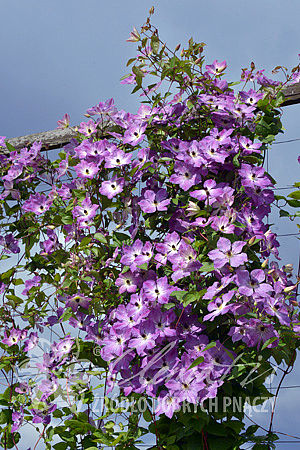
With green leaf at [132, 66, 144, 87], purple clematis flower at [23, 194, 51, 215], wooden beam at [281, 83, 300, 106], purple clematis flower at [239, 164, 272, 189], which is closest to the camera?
purple clematis flower at [239, 164, 272, 189]

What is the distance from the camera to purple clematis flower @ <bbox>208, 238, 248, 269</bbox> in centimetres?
150

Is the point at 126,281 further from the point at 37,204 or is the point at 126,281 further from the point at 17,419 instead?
the point at 17,419

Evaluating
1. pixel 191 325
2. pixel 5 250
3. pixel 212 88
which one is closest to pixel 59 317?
pixel 5 250

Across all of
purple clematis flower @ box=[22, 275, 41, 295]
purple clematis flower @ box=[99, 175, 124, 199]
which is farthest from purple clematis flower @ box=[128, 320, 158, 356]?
purple clematis flower @ box=[22, 275, 41, 295]

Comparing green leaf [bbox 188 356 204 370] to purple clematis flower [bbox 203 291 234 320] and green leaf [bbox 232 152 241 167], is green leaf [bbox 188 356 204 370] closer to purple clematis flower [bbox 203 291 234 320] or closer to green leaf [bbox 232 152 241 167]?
purple clematis flower [bbox 203 291 234 320]

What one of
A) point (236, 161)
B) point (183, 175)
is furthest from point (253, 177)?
point (183, 175)

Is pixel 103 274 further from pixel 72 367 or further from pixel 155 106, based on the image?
pixel 155 106

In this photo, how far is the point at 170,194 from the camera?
182cm

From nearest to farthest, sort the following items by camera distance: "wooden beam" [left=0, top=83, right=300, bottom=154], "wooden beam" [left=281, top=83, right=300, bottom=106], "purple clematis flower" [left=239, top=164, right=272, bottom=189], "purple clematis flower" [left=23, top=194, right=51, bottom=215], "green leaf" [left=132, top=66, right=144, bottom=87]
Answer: "purple clematis flower" [left=239, top=164, right=272, bottom=189] → "green leaf" [left=132, top=66, right=144, bottom=87] → "wooden beam" [left=281, top=83, right=300, bottom=106] → "purple clematis flower" [left=23, top=194, right=51, bottom=215] → "wooden beam" [left=0, top=83, right=300, bottom=154]

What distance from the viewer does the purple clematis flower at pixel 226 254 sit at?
1505 millimetres

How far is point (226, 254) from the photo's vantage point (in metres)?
1.53

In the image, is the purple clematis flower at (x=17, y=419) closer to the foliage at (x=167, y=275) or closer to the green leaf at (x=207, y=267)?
the foliage at (x=167, y=275)

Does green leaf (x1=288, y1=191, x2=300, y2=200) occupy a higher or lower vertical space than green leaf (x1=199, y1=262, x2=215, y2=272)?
higher

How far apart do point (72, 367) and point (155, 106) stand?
3.31 ft
